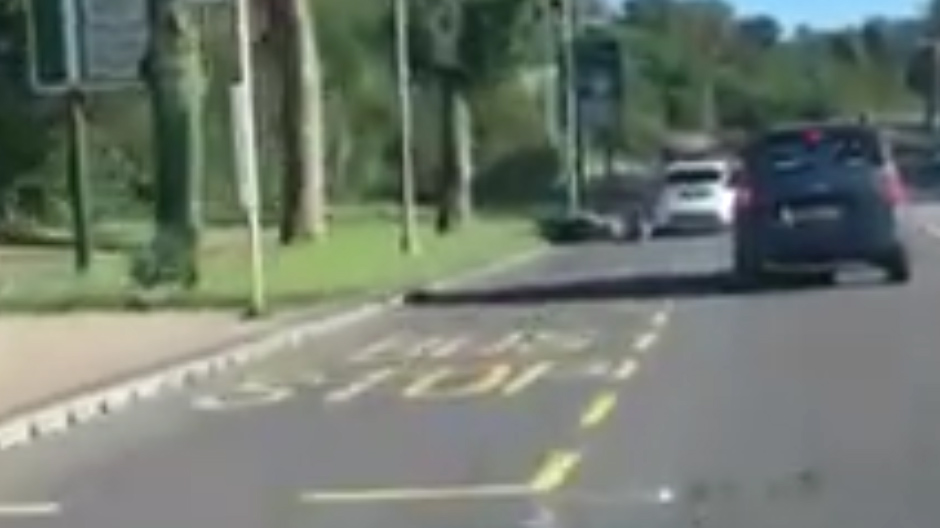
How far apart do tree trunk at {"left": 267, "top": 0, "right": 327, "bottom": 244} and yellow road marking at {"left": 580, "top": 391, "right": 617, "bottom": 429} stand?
26.9 meters

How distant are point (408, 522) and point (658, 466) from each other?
2.35 m

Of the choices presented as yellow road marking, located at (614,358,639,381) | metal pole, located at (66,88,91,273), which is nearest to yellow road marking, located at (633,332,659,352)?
yellow road marking, located at (614,358,639,381)

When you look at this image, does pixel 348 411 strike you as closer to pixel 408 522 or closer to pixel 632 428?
pixel 632 428

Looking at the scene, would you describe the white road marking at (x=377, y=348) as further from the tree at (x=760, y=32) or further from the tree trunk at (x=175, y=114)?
the tree at (x=760, y=32)

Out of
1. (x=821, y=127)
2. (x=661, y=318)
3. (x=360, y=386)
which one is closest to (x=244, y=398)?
(x=360, y=386)

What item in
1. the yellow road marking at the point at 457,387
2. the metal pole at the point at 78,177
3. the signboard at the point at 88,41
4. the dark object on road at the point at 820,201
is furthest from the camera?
the metal pole at the point at 78,177

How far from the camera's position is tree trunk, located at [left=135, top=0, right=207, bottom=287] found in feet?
127

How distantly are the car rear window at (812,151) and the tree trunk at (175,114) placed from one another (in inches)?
314

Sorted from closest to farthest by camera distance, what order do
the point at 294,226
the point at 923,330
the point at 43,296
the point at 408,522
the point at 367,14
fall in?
the point at 408,522, the point at 923,330, the point at 43,296, the point at 294,226, the point at 367,14

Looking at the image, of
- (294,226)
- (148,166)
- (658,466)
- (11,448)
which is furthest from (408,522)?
(148,166)

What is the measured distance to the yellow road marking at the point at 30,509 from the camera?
48.6 feet

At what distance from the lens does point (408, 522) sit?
13.7m

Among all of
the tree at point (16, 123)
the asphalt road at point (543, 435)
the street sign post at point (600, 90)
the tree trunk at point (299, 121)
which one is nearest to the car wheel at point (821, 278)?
the asphalt road at point (543, 435)

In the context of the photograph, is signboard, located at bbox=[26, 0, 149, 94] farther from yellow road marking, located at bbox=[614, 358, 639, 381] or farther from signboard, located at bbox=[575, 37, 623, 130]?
signboard, located at bbox=[575, 37, 623, 130]
